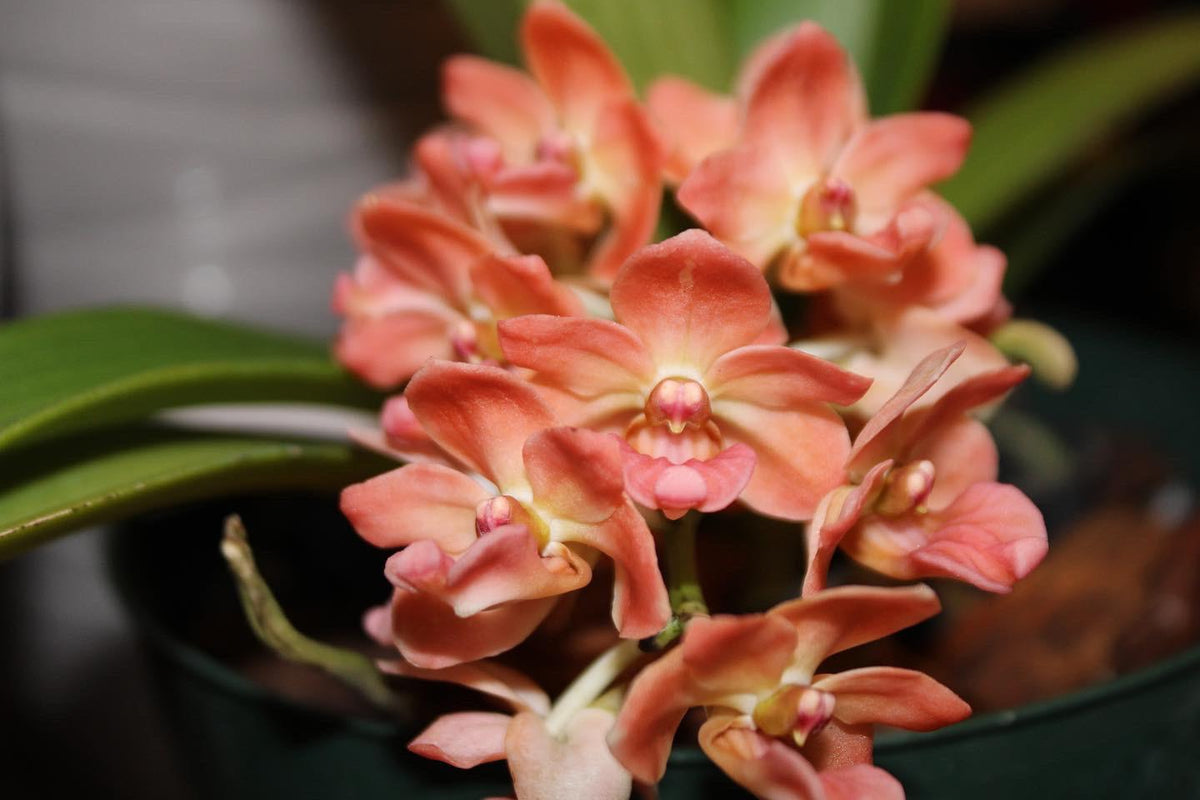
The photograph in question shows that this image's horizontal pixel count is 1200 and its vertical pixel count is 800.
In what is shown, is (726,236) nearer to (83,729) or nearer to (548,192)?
(548,192)

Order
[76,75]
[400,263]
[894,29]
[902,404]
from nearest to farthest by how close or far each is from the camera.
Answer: [902,404] → [400,263] → [894,29] → [76,75]

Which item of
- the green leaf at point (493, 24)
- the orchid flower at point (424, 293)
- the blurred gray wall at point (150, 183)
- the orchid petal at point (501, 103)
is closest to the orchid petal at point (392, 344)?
the orchid flower at point (424, 293)

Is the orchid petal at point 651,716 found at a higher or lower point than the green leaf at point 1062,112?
lower

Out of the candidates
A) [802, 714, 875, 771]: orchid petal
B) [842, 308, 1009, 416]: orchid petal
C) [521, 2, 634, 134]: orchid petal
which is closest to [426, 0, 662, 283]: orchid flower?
[521, 2, 634, 134]: orchid petal

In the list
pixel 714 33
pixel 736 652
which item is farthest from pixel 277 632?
pixel 714 33

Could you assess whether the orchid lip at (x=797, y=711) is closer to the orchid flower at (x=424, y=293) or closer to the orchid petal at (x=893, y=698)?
the orchid petal at (x=893, y=698)

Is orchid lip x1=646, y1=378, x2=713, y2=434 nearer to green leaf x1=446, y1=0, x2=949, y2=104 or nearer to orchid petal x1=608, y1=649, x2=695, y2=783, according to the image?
orchid petal x1=608, y1=649, x2=695, y2=783

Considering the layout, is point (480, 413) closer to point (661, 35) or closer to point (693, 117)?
point (693, 117)

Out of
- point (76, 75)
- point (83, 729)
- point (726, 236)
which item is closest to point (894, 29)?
point (726, 236)
